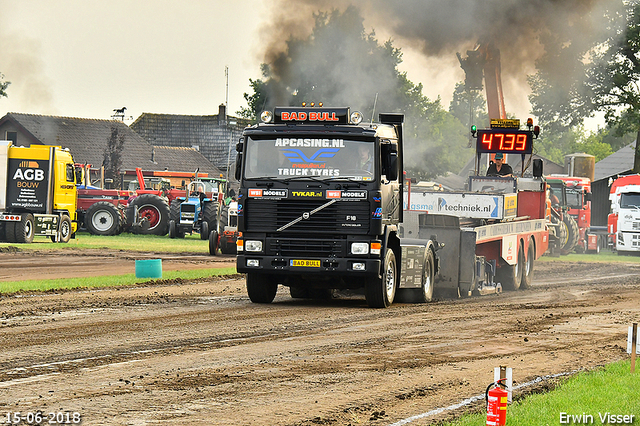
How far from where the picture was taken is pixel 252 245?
15477 mm

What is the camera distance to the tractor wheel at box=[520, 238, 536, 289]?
2214 cm

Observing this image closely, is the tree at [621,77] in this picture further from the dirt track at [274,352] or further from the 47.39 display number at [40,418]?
the 47.39 display number at [40,418]

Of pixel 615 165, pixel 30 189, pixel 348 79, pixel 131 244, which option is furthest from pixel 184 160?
pixel 30 189

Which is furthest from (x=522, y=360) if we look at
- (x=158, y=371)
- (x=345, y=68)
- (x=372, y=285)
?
(x=345, y=68)

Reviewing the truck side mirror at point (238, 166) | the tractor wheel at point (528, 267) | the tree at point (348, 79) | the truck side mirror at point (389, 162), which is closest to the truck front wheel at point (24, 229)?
the tree at point (348, 79)

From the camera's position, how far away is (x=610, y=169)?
269 ft

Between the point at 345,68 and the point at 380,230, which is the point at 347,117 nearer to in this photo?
the point at 380,230

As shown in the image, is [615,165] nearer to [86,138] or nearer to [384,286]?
[86,138]

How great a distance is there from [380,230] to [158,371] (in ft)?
21.4

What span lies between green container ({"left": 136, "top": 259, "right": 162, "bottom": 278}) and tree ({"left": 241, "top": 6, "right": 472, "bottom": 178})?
4509 millimetres

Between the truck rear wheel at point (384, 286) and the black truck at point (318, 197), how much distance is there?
2cm

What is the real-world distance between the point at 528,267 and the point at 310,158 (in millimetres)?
9247

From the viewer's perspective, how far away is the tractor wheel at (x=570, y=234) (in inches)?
1527

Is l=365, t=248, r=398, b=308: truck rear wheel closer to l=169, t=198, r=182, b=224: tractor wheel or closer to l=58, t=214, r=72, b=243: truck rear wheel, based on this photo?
l=58, t=214, r=72, b=243: truck rear wheel
